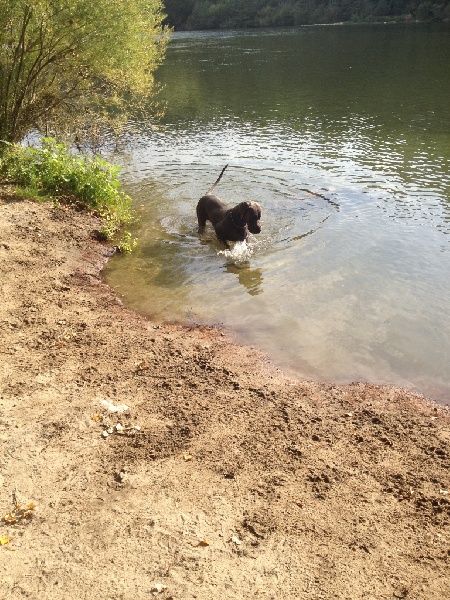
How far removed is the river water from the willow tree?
2.37m

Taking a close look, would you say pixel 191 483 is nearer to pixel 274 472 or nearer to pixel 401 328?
pixel 274 472

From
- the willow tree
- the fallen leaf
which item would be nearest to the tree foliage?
the willow tree

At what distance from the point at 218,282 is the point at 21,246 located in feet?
10.7

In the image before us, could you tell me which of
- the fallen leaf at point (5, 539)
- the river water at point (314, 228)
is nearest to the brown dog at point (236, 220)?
the river water at point (314, 228)

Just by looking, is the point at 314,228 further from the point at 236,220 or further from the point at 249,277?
the point at 249,277

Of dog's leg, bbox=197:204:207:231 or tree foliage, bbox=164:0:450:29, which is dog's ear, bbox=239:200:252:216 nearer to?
dog's leg, bbox=197:204:207:231

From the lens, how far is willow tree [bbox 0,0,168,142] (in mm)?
10617

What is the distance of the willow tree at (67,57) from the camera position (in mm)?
10617

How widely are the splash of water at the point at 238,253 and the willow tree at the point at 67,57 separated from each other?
18.4 ft

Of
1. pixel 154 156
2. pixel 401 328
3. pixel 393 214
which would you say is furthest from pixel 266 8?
pixel 401 328

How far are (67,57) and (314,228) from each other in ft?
22.1

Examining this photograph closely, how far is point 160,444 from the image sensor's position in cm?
457

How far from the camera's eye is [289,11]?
72.3m

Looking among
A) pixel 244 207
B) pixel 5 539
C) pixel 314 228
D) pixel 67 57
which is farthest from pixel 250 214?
pixel 5 539
